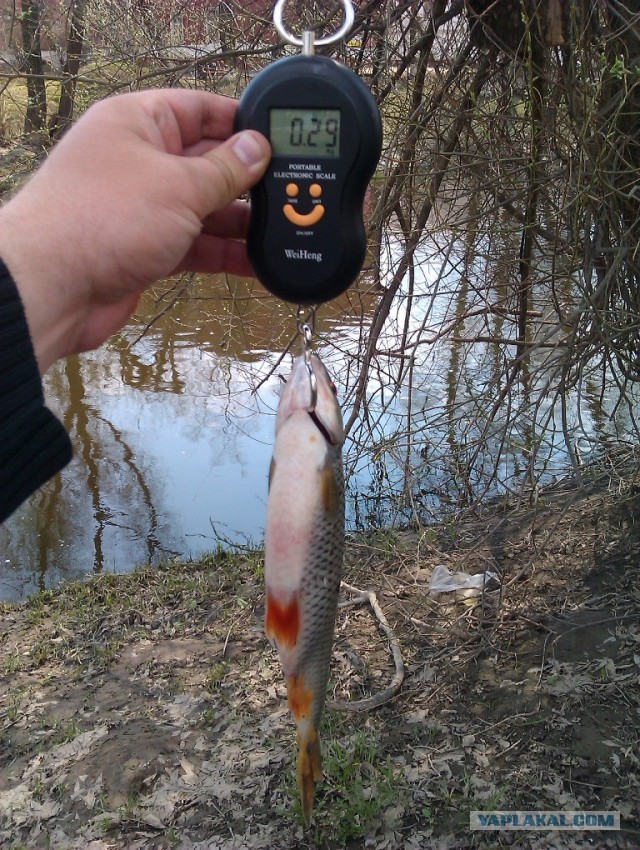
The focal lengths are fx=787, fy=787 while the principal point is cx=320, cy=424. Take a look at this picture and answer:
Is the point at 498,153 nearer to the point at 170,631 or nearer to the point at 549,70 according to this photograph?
the point at 549,70

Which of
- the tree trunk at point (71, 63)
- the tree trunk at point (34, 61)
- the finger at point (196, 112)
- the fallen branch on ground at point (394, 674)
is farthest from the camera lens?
the tree trunk at point (34, 61)

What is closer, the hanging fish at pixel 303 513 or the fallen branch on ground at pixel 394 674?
the hanging fish at pixel 303 513

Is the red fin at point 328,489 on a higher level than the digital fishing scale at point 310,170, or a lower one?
lower

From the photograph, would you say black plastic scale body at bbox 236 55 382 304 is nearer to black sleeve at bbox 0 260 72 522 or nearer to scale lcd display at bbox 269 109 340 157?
scale lcd display at bbox 269 109 340 157

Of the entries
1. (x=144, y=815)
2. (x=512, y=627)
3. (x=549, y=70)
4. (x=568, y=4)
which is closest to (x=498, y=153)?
(x=549, y=70)

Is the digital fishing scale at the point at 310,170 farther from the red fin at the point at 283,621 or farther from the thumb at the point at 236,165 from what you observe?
the red fin at the point at 283,621

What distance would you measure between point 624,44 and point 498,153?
0.83 meters

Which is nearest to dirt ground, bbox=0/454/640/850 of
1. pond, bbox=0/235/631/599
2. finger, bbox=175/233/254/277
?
pond, bbox=0/235/631/599

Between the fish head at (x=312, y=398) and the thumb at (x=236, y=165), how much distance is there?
1.50ft

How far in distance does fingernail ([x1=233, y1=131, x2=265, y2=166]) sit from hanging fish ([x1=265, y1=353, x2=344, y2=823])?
1.73ft

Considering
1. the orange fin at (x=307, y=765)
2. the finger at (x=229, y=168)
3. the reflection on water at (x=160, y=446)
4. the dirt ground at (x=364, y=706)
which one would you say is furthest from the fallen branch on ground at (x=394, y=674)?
the finger at (x=229, y=168)

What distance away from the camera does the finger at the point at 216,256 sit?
2400 millimetres

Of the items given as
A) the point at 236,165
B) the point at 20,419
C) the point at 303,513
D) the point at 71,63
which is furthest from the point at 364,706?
the point at 71,63

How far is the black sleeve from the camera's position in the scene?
1.67 m
